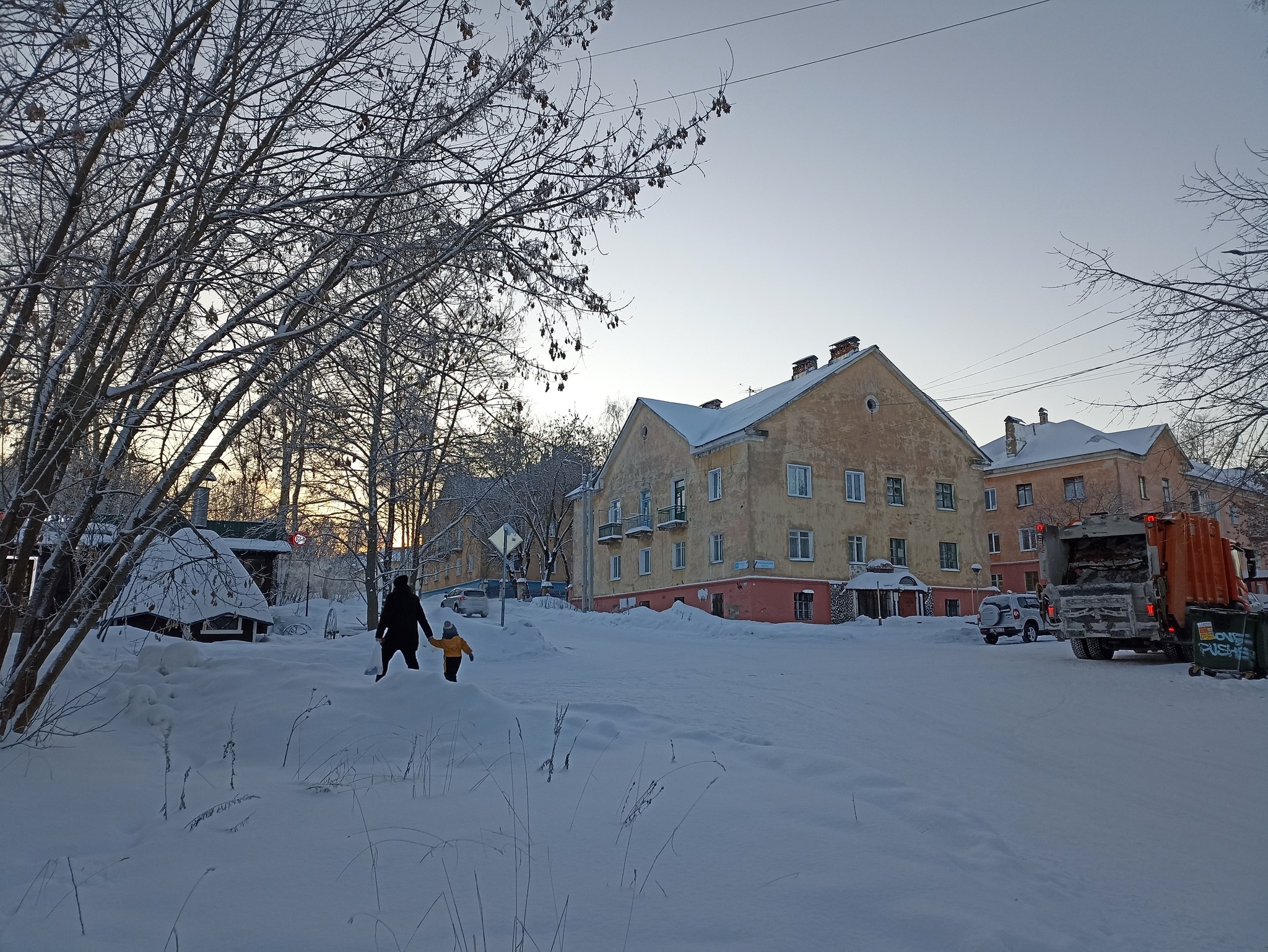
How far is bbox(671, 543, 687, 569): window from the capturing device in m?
41.5

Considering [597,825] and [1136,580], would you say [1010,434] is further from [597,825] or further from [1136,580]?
[597,825]

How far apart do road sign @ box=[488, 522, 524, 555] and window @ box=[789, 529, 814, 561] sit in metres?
18.5

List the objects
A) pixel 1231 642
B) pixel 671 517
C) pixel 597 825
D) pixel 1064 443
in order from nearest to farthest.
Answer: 1. pixel 597 825
2. pixel 1231 642
3. pixel 671 517
4. pixel 1064 443

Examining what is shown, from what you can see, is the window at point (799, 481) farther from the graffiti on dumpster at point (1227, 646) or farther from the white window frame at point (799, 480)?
the graffiti on dumpster at point (1227, 646)

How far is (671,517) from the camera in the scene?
42.4m

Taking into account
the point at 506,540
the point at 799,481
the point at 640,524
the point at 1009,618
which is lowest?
the point at 1009,618

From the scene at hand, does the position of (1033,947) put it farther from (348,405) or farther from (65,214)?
(65,214)

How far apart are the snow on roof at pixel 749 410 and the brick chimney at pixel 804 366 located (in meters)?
0.59

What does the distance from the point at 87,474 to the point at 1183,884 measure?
7.45 meters

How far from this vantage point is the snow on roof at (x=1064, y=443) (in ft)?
172

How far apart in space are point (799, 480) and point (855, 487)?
325 cm

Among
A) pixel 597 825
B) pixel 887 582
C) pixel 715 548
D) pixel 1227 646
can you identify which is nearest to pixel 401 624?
pixel 597 825

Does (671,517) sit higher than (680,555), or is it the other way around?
(671,517)

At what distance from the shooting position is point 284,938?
3.55 metres
